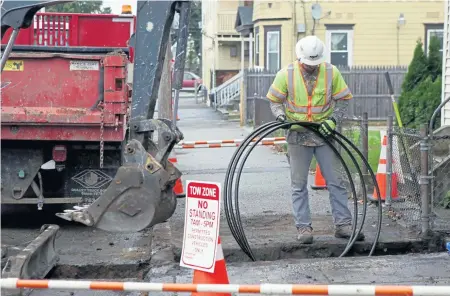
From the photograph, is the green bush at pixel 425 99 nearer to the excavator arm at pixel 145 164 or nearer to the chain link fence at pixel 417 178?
the chain link fence at pixel 417 178

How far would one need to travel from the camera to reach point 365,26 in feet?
88.5

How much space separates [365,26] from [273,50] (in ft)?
11.4

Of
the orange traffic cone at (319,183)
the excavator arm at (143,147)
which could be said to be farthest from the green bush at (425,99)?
the excavator arm at (143,147)

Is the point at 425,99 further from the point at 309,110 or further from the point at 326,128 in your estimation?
the point at 326,128

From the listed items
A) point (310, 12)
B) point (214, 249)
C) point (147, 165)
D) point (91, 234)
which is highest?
point (310, 12)

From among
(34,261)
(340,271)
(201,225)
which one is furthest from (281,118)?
(34,261)

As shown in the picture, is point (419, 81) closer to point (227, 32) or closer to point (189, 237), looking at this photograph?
point (189, 237)

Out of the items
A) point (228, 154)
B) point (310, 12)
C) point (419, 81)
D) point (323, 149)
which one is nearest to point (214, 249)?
point (323, 149)

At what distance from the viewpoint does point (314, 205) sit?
10188mm

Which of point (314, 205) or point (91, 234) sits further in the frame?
point (314, 205)

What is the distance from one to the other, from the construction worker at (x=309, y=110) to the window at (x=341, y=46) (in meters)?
19.8

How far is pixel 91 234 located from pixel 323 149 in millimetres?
2781

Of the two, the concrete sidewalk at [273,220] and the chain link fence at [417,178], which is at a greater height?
the chain link fence at [417,178]

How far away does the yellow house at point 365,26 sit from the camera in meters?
26.8
